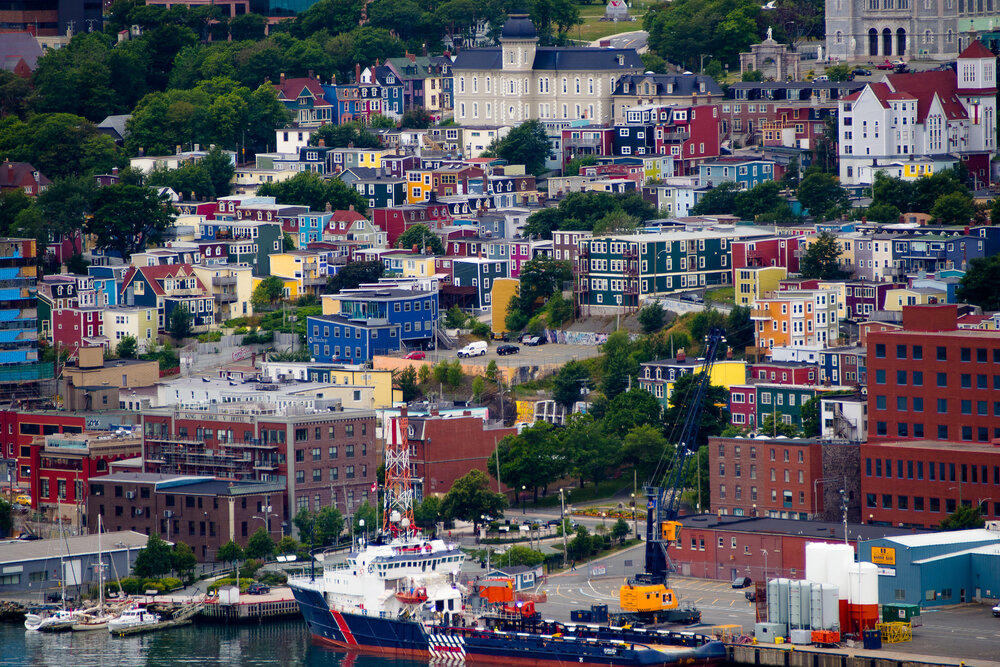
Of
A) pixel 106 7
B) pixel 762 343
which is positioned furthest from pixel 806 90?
pixel 106 7

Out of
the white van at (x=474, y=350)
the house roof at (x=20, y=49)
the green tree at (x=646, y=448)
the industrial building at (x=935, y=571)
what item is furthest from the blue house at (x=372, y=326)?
the house roof at (x=20, y=49)

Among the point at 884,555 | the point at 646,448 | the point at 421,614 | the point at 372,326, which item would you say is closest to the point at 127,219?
the point at 372,326

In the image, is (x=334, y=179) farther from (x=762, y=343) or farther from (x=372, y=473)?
(x=372, y=473)

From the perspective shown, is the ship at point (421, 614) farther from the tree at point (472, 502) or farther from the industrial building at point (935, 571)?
the tree at point (472, 502)

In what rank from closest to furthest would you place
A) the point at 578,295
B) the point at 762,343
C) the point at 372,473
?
the point at 372,473
the point at 762,343
the point at 578,295

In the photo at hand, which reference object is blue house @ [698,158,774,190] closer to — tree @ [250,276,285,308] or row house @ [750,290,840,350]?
tree @ [250,276,285,308]

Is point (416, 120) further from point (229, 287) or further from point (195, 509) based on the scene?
point (195, 509)
